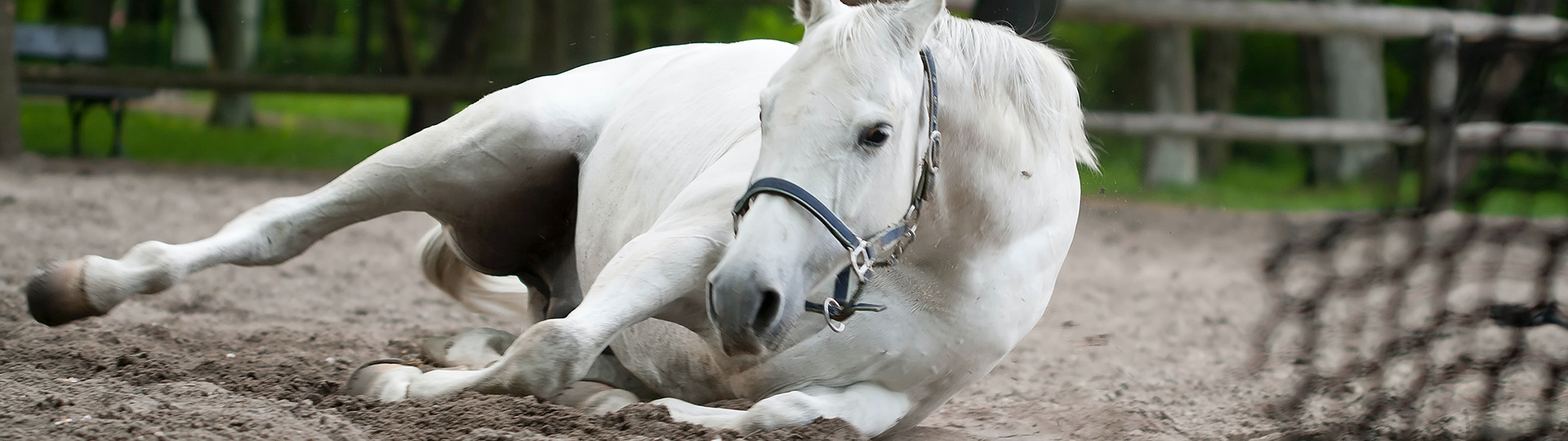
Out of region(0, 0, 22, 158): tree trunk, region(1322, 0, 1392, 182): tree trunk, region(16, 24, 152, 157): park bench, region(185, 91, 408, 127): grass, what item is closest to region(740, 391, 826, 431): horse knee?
region(0, 0, 22, 158): tree trunk

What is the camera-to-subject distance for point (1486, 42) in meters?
2.23

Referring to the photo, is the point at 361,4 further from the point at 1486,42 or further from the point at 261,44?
the point at 1486,42

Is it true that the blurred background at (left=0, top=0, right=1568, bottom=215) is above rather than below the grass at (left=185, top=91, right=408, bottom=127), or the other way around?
above

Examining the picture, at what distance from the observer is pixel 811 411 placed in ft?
6.78

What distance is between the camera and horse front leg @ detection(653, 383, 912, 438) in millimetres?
2037

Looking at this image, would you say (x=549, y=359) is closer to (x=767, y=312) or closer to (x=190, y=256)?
(x=767, y=312)

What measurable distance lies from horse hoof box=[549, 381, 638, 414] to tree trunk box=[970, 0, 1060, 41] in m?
1.03

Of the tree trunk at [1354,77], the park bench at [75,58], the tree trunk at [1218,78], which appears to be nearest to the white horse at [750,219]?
the park bench at [75,58]

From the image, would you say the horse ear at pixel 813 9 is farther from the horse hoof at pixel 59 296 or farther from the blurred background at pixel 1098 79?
the horse hoof at pixel 59 296

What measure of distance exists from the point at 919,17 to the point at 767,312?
0.51m

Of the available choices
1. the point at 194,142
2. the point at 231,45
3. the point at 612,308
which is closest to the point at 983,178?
the point at 612,308

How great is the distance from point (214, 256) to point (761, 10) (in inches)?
538

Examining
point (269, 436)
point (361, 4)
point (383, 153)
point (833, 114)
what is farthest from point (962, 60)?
point (361, 4)

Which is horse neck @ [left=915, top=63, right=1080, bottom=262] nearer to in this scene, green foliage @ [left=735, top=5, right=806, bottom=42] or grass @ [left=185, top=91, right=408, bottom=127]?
green foliage @ [left=735, top=5, right=806, bottom=42]
